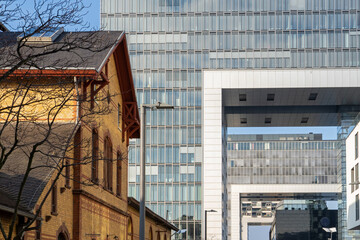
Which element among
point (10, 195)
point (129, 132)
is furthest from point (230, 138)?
point (10, 195)

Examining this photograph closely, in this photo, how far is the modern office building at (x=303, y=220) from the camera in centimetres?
12656

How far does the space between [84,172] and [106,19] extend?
2758 inches

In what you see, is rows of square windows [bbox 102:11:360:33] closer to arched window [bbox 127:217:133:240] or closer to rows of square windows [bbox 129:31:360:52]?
rows of square windows [bbox 129:31:360:52]

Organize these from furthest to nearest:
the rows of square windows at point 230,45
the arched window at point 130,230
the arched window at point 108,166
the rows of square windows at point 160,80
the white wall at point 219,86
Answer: the rows of square windows at point 160,80 → the rows of square windows at point 230,45 → the white wall at point 219,86 → the arched window at point 130,230 → the arched window at point 108,166

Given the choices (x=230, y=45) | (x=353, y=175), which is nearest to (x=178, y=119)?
(x=230, y=45)

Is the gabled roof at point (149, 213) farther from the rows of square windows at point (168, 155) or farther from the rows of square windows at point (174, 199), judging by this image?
the rows of square windows at point (168, 155)

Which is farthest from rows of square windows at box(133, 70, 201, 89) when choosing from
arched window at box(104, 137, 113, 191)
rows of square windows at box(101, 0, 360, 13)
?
arched window at box(104, 137, 113, 191)

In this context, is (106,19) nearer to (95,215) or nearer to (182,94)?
(182,94)

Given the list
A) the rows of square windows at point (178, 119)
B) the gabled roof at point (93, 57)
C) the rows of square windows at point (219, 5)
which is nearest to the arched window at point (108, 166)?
the gabled roof at point (93, 57)

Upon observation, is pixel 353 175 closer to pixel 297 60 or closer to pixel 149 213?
pixel 297 60

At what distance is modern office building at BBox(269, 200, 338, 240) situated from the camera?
4983 inches

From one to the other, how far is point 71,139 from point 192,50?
70.2 metres

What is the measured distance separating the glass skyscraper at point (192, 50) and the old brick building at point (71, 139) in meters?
51.4

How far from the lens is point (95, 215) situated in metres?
31.0
